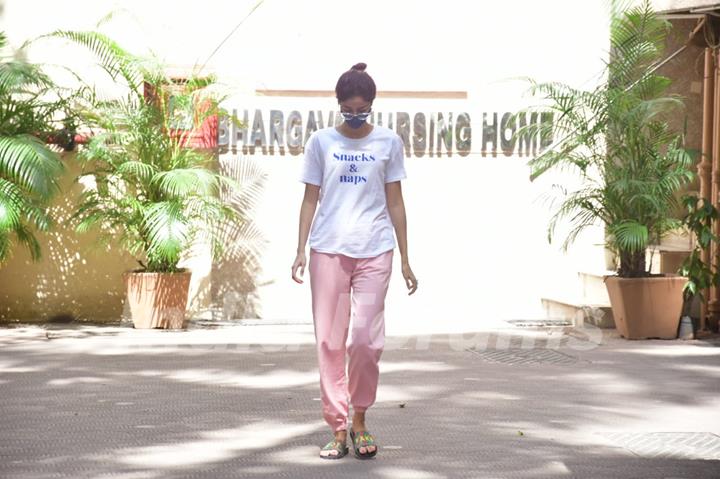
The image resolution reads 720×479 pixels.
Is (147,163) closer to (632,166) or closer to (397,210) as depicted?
(632,166)

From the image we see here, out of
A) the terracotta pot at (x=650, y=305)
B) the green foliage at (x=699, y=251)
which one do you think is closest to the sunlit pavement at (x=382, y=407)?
the terracotta pot at (x=650, y=305)

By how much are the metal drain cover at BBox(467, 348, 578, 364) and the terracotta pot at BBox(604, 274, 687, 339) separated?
42.1 inches

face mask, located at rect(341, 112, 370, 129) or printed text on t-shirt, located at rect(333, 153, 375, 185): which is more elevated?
face mask, located at rect(341, 112, 370, 129)

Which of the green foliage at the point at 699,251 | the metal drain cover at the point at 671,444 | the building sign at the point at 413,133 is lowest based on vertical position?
Result: the metal drain cover at the point at 671,444

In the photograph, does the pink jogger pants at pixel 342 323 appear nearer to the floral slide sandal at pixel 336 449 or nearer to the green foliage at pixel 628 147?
the floral slide sandal at pixel 336 449

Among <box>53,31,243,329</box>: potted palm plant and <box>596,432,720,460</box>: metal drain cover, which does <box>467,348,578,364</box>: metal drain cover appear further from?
<box>53,31,243,329</box>: potted palm plant

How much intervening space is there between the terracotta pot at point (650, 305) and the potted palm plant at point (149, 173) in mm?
3729

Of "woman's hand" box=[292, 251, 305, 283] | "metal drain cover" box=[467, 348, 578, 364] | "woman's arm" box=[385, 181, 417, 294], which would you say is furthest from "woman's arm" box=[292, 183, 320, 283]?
"metal drain cover" box=[467, 348, 578, 364]

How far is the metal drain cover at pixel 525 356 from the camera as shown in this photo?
8984 mm

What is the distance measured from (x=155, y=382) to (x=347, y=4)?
17.8 ft

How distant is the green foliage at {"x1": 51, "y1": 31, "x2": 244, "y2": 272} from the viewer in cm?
1059

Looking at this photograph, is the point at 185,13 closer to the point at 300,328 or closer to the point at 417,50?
the point at 417,50

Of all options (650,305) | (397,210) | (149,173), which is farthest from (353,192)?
(149,173)

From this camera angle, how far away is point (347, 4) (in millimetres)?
11992
